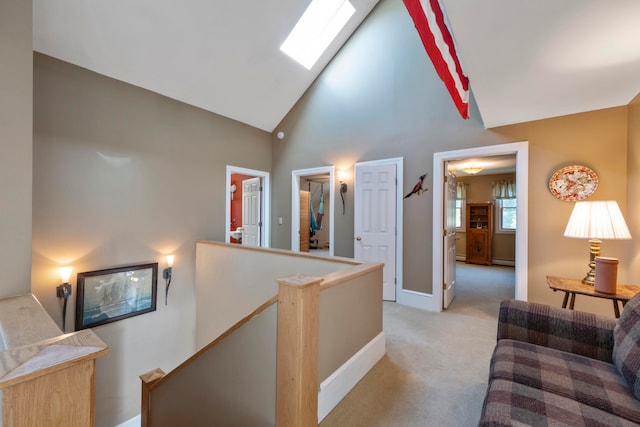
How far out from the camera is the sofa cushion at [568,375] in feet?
3.64

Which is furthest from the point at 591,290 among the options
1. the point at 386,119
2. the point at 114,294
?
the point at 114,294

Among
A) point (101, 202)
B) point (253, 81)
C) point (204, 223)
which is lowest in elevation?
point (204, 223)

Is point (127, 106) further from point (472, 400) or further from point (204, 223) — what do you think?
point (472, 400)

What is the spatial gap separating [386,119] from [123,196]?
141 inches

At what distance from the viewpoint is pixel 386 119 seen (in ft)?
12.2

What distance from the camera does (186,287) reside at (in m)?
3.73

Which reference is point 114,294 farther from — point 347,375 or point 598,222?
point 598,222


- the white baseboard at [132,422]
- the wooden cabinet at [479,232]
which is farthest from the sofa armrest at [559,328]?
the wooden cabinet at [479,232]

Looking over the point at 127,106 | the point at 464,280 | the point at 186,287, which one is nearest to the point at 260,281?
the point at 186,287

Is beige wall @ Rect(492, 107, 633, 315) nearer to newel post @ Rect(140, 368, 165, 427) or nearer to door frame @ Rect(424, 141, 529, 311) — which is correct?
door frame @ Rect(424, 141, 529, 311)

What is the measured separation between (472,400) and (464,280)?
140 inches

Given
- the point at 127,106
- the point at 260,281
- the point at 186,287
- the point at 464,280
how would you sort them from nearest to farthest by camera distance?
the point at 260,281, the point at 127,106, the point at 186,287, the point at 464,280

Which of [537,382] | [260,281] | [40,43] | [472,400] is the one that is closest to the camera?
[537,382]

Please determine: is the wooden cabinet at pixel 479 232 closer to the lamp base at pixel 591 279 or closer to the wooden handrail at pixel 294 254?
the lamp base at pixel 591 279
